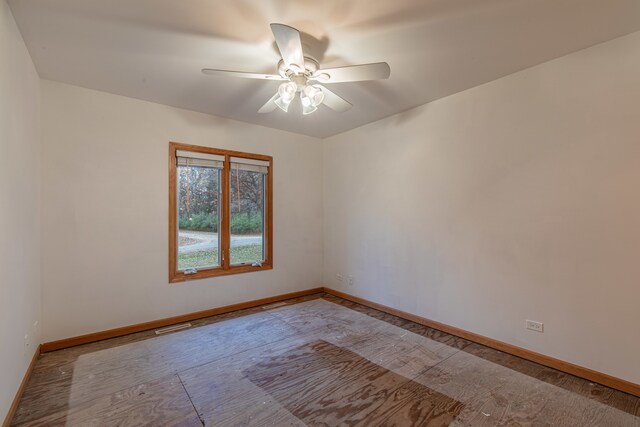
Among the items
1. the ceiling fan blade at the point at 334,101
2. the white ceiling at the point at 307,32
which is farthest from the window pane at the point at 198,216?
the ceiling fan blade at the point at 334,101

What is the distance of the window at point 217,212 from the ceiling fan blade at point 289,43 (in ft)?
6.96

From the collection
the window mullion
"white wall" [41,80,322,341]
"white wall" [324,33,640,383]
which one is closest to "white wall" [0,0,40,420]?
"white wall" [41,80,322,341]

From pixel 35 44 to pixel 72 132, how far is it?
888 mm

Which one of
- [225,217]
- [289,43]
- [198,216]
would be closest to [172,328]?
[198,216]

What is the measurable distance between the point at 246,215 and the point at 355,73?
8.71 ft

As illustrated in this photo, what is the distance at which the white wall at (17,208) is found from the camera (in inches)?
68.9

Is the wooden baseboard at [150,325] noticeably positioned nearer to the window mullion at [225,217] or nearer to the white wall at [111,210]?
the white wall at [111,210]

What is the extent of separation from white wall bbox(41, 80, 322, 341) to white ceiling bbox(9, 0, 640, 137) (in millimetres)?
363

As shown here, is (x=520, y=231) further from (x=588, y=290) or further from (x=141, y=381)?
(x=141, y=381)

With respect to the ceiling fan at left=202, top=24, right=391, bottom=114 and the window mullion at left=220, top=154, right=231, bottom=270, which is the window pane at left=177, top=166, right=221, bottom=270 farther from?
A: the ceiling fan at left=202, top=24, right=391, bottom=114

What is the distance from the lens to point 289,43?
1.79 meters

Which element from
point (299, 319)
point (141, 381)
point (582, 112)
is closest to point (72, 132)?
point (141, 381)

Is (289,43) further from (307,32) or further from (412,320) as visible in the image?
(412,320)

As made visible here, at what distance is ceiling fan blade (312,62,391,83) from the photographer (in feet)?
6.49
